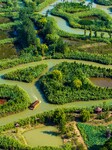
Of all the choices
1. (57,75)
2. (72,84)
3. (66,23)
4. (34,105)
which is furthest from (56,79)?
(66,23)

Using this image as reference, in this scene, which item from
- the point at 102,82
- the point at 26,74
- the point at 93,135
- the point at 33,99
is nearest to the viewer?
the point at 93,135

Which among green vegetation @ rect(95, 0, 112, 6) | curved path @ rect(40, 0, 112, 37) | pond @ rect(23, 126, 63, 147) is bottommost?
pond @ rect(23, 126, 63, 147)

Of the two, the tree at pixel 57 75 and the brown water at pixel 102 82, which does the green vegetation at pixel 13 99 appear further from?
the brown water at pixel 102 82

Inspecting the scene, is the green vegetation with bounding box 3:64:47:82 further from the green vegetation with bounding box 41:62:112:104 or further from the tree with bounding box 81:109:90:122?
the tree with bounding box 81:109:90:122

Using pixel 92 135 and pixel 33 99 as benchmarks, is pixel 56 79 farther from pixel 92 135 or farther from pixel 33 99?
pixel 92 135

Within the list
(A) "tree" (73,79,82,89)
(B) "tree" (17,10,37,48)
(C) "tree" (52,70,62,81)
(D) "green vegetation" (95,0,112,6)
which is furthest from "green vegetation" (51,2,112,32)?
(A) "tree" (73,79,82,89)
